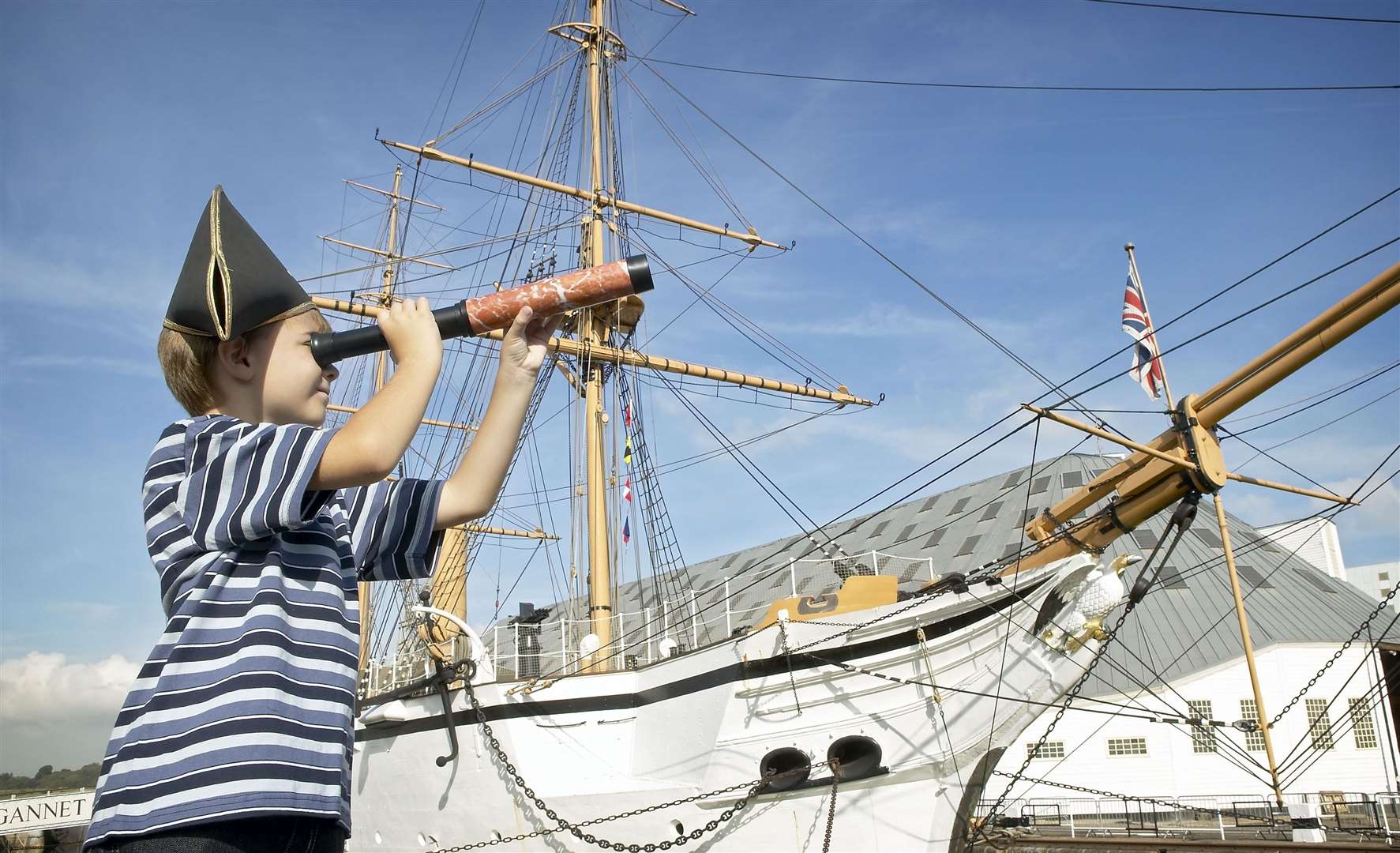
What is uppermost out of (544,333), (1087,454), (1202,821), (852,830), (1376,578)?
(1087,454)

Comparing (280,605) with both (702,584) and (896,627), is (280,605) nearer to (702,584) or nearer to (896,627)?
(896,627)

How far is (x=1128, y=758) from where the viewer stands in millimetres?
21641

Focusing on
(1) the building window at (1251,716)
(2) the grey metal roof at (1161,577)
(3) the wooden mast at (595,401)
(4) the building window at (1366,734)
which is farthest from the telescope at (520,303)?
(4) the building window at (1366,734)

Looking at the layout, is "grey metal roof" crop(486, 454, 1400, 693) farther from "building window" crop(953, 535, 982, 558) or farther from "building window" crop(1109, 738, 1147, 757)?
"building window" crop(1109, 738, 1147, 757)

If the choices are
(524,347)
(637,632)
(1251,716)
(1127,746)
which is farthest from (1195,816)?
(524,347)

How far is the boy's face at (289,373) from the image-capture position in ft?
5.93

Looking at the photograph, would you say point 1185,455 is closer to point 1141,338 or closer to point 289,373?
point 1141,338

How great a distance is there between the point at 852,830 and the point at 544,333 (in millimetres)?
8964

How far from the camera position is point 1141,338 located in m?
10.4

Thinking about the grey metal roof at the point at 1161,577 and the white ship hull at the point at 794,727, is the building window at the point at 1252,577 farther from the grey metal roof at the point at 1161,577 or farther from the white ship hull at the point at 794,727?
the white ship hull at the point at 794,727

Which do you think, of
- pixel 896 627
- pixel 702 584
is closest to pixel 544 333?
pixel 896 627

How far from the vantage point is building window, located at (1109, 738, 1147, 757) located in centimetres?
2166

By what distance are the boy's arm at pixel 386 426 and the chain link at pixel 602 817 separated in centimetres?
800

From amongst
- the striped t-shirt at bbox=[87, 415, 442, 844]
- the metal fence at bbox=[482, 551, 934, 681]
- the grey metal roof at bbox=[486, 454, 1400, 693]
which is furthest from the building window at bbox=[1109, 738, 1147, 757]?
the striped t-shirt at bbox=[87, 415, 442, 844]
